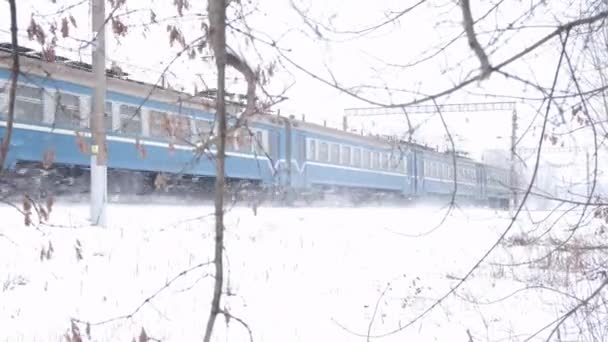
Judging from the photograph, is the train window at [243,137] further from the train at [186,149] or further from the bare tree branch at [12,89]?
the bare tree branch at [12,89]

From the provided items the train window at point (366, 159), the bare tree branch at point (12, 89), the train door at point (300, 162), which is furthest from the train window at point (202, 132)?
the train window at point (366, 159)

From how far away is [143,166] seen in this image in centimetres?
1386

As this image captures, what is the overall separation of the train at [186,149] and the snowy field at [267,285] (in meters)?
0.76

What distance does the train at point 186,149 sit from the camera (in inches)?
82.2

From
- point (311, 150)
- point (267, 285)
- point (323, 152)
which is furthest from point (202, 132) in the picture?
point (323, 152)

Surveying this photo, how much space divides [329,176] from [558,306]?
15.5m

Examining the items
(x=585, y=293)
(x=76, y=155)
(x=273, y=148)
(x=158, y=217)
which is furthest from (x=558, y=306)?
(x=273, y=148)

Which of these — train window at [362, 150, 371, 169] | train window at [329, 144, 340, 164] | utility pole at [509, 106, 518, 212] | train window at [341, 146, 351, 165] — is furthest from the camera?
train window at [362, 150, 371, 169]

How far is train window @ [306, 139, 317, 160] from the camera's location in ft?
66.9

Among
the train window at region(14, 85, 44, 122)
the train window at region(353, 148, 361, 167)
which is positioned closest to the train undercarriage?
the train window at region(14, 85, 44, 122)

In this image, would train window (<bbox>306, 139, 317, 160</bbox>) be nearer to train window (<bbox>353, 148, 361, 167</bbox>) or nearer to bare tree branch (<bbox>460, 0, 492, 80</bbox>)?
train window (<bbox>353, 148, 361, 167</bbox>)

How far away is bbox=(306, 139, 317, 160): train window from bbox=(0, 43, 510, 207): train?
3cm

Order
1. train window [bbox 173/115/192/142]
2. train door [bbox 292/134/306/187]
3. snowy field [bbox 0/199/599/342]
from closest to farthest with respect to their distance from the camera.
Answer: train window [bbox 173/115/192/142]
snowy field [bbox 0/199/599/342]
train door [bbox 292/134/306/187]

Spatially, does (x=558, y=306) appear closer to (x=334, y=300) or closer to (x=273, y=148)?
(x=334, y=300)
